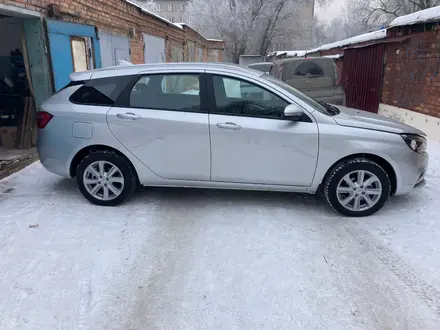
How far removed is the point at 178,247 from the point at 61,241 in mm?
1143

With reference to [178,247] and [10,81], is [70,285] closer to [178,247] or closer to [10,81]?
[178,247]

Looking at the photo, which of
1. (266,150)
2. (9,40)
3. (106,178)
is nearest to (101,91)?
(106,178)

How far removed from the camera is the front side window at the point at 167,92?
4.11 metres

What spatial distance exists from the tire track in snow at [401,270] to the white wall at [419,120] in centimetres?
490

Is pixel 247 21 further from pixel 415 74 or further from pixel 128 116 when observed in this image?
pixel 128 116

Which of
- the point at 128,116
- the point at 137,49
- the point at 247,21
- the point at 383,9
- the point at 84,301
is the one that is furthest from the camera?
the point at 247,21

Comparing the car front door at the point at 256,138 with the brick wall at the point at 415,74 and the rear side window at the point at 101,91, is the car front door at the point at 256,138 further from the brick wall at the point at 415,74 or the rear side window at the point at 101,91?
the brick wall at the point at 415,74

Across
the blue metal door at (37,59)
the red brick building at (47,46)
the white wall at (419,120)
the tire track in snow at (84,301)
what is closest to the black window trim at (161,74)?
the tire track in snow at (84,301)

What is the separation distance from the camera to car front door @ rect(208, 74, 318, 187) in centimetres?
394

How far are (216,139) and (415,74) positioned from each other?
6514 mm

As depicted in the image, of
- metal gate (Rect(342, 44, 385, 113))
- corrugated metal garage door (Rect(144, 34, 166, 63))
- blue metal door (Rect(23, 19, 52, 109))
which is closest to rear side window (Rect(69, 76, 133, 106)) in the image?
blue metal door (Rect(23, 19, 52, 109))

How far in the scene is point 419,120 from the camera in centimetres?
815

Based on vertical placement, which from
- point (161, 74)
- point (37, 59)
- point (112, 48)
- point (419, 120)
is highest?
point (112, 48)

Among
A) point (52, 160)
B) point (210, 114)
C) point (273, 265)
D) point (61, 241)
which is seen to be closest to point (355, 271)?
point (273, 265)
